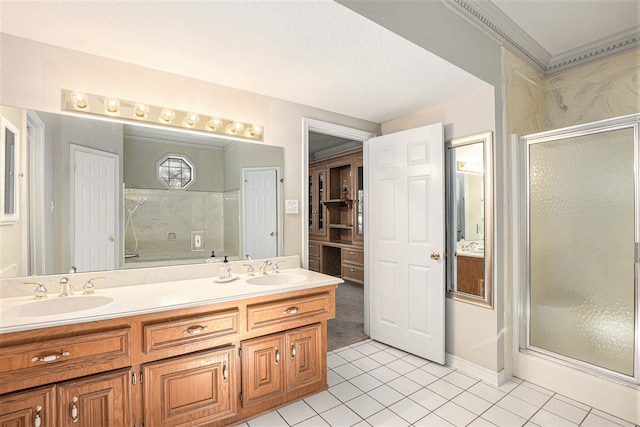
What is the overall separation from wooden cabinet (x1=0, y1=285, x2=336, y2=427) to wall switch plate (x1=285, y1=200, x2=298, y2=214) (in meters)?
0.77

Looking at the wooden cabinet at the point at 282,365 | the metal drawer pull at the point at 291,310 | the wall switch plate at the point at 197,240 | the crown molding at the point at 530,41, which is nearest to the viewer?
the wooden cabinet at the point at 282,365

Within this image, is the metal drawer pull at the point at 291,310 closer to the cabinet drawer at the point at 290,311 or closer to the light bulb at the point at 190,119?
the cabinet drawer at the point at 290,311

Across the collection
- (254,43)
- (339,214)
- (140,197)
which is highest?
(254,43)

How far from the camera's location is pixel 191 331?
5.47 ft

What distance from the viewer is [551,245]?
2.39 meters

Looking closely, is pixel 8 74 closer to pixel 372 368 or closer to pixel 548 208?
pixel 372 368

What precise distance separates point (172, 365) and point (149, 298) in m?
0.38

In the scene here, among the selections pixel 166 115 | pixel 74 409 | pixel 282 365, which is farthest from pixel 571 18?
pixel 74 409

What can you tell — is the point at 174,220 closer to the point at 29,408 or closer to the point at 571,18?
the point at 29,408

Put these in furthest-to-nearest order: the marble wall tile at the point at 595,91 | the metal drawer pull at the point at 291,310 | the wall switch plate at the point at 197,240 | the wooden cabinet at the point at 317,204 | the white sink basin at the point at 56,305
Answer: the wooden cabinet at the point at 317,204 → the marble wall tile at the point at 595,91 → the wall switch plate at the point at 197,240 → the metal drawer pull at the point at 291,310 → the white sink basin at the point at 56,305

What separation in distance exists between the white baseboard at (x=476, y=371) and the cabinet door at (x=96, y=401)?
236cm

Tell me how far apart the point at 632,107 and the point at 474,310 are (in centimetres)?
211

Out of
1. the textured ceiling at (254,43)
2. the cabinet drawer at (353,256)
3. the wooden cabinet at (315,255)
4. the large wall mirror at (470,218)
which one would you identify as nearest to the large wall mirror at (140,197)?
the textured ceiling at (254,43)

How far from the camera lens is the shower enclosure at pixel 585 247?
79.4 inches
